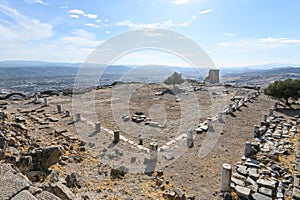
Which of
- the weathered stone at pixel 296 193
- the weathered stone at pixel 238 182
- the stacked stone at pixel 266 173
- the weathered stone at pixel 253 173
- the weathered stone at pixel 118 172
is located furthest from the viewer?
the weathered stone at pixel 118 172

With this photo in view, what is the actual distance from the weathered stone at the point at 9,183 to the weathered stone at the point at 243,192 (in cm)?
634

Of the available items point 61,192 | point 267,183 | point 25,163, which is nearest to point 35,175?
point 25,163

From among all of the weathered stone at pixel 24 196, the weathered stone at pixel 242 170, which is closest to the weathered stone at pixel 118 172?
the weathered stone at pixel 24 196

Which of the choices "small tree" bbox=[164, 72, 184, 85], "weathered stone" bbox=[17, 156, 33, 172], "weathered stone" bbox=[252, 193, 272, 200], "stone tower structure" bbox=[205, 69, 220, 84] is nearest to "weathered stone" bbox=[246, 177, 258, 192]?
"weathered stone" bbox=[252, 193, 272, 200]

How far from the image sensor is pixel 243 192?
6.57m

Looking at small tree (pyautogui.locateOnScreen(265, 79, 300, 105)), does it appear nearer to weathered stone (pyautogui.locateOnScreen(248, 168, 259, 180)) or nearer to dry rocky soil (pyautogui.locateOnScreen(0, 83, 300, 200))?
dry rocky soil (pyautogui.locateOnScreen(0, 83, 300, 200))

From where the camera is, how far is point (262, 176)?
753 centimetres

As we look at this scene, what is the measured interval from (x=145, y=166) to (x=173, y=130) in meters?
5.45

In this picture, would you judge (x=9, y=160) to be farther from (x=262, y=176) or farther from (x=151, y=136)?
(x=262, y=176)

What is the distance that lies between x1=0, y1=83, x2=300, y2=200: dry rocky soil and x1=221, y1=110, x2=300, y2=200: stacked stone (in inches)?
8.5

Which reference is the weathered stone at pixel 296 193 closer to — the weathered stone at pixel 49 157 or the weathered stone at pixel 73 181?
the weathered stone at pixel 73 181

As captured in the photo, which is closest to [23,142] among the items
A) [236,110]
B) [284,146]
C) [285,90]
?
[284,146]

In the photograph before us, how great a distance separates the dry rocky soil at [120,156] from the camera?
612cm

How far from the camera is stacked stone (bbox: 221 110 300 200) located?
21.6ft
